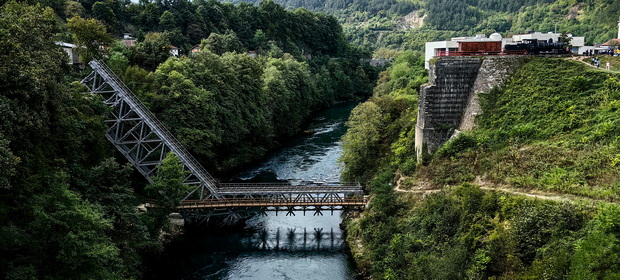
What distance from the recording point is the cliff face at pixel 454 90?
115 ft

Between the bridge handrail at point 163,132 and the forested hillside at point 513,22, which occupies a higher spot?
the forested hillside at point 513,22

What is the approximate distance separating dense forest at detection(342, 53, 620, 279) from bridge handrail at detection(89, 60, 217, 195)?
1212cm

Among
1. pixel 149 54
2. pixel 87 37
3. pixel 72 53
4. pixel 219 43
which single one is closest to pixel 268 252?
pixel 87 37

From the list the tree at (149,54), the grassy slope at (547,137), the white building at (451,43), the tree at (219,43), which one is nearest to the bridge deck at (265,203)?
the grassy slope at (547,137)

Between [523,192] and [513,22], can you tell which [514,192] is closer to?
[523,192]

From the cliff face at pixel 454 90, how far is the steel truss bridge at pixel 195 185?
7.35 metres

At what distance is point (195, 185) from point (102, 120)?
8629 millimetres

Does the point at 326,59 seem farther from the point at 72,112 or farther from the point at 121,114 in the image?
the point at 72,112

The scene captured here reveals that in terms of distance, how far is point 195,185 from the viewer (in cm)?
3928

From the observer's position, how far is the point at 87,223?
2352 centimetres

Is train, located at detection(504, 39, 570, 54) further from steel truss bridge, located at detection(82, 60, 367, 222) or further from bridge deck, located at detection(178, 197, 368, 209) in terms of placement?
bridge deck, located at detection(178, 197, 368, 209)

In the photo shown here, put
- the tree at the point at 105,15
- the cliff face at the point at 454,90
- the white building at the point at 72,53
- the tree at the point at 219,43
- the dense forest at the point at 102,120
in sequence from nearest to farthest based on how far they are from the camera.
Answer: the dense forest at the point at 102,120 → the cliff face at the point at 454,90 → the white building at the point at 72,53 → the tree at the point at 105,15 → the tree at the point at 219,43

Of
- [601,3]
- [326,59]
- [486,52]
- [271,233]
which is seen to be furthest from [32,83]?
[601,3]

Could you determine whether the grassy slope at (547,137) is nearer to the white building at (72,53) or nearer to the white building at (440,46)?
the white building at (440,46)
